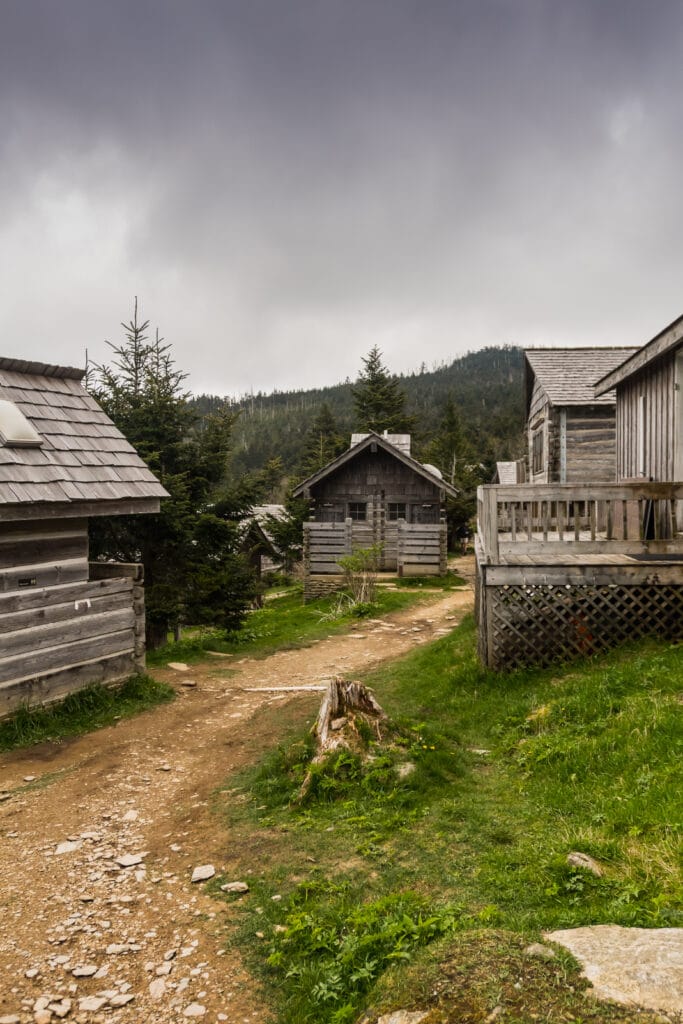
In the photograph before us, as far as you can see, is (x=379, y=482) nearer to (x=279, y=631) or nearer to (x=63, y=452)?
(x=279, y=631)

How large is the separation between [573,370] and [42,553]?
18540mm

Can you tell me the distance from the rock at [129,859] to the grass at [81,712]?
3355 mm

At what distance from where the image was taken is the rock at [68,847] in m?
5.22

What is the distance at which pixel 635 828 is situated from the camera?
4172 millimetres

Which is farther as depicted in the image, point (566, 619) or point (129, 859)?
point (566, 619)

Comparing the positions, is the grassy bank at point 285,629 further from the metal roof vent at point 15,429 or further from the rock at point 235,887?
the rock at point 235,887

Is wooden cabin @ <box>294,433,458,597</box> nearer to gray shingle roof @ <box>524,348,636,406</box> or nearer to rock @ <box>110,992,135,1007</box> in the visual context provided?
gray shingle roof @ <box>524,348,636,406</box>

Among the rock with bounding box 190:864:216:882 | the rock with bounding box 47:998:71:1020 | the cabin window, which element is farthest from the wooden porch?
the cabin window

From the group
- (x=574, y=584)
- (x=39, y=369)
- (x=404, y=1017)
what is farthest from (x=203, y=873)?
(x=39, y=369)

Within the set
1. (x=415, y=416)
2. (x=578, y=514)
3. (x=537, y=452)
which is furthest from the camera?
(x=415, y=416)

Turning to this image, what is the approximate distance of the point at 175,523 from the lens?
43.4 feet

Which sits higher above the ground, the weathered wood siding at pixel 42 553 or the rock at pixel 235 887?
the weathered wood siding at pixel 42 553

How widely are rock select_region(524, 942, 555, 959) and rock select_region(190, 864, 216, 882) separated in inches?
109

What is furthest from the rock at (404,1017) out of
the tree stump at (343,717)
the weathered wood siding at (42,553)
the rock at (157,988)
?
the weathered wood siding at (42,553)
